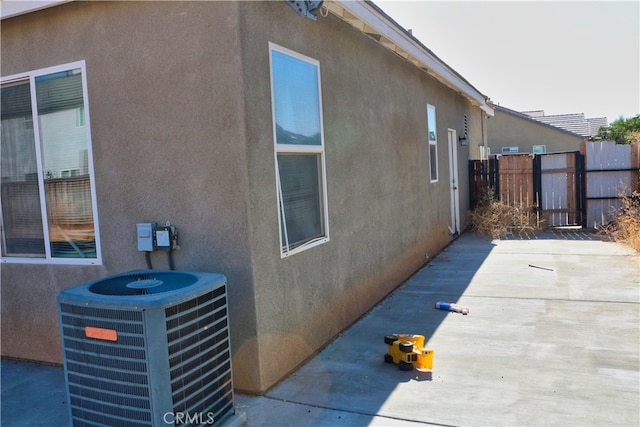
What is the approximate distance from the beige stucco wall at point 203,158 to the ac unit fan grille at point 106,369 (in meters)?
1.03

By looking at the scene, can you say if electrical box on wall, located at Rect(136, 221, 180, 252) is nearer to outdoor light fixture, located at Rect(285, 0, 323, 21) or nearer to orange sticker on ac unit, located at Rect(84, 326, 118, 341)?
orange sticker on ac unit, located at Rect(84, 326, 118, 341)

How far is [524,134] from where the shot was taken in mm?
24938

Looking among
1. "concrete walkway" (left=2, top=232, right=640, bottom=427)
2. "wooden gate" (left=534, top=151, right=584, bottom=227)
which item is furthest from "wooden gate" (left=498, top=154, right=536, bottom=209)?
"concrete walkway" (left=2, top=232, right=640, bottom=427)

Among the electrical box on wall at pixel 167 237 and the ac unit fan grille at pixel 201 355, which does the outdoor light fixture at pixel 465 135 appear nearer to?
the electrical box on wall at pixel 167 237

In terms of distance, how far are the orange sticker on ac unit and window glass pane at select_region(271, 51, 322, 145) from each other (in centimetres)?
190

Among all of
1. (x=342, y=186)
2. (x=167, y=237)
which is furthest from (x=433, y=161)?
(x=167, y=237)

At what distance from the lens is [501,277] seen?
704cm

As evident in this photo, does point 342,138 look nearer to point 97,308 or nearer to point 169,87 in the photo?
point 169,87

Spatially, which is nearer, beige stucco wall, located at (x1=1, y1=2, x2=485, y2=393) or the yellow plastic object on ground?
beige stucco wall, located at (x1=1, y1=2, x2=485, y2=393)

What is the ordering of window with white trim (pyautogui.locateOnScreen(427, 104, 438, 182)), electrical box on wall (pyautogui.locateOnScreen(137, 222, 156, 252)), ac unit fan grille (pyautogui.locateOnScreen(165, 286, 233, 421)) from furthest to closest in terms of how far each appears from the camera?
window with white trim (pyautogui.locateOnScreen(427, 104, 438, 182))
electrical box on wall (pyautogui.locateOnScreen(137, 222, 156, 252))
ac unit fan grille (pyautogui.locateOnScreen(165, 286, 233, 421))

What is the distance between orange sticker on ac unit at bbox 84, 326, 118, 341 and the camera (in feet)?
8.41

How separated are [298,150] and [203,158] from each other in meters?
0.92

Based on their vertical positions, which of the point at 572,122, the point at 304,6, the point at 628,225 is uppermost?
the point at 572,122

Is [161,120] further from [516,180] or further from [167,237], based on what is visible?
[516,180]
